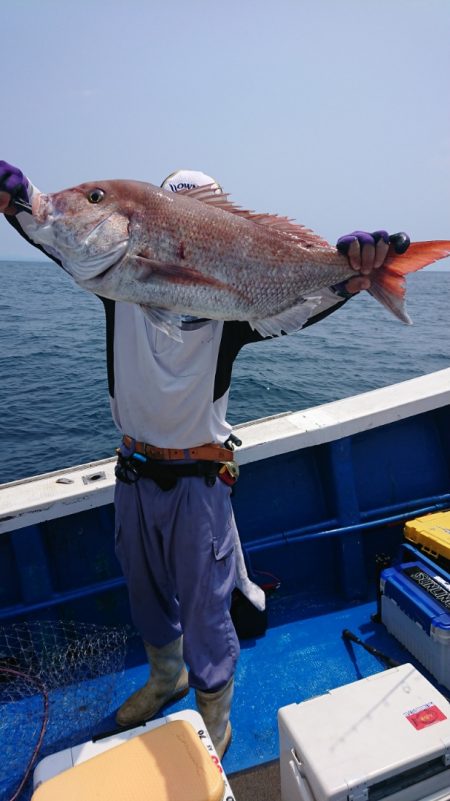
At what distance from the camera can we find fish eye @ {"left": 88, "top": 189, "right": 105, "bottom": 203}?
2055mm

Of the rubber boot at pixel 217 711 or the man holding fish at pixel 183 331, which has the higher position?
the man holding fish at pixel 183 331

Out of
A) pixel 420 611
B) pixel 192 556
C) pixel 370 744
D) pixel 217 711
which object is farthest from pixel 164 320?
pixel 420 611

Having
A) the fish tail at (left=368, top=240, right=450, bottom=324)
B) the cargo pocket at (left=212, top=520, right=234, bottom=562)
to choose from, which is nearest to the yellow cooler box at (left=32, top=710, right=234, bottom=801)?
the cargo pocket at (left=212, top=520, right=234, bottom=562)

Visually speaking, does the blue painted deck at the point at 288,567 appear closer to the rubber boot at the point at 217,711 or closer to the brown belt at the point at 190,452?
the rubber boot at the point at 217,711

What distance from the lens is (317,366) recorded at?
1833cm

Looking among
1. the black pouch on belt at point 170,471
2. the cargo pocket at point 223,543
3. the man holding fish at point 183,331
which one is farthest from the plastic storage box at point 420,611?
the black pouch on belt at point 170,471

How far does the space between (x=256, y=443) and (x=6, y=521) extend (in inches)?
62.4

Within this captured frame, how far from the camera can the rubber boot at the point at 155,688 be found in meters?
3.10

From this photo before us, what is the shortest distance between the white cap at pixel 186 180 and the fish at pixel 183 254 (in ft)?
1.18

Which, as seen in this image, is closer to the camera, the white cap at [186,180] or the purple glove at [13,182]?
the purple glove at [13,182]

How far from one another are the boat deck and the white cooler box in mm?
442

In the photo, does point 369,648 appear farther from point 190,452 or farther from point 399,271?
point 399,271

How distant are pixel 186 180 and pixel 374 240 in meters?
0.90

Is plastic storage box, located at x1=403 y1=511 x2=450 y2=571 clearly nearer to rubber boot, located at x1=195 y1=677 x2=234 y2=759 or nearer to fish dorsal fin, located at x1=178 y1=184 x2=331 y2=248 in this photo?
rubber boot, located at x1=195 y1=677 x2=234 y2=759
